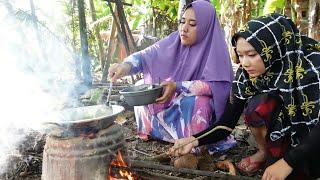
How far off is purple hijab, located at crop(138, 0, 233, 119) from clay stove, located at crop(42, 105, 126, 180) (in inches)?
47.5

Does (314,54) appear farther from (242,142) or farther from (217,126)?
(242,142)

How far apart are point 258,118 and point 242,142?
3.83ft

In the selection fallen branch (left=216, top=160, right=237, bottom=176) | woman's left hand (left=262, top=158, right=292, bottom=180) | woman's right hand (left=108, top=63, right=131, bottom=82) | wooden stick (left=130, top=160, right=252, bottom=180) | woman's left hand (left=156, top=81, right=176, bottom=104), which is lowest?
fallen branch (left=216, top=160, right=237, bottom=176)

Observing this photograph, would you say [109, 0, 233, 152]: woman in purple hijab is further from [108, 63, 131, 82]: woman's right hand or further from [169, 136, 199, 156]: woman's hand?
[169, 136, 199, 156]: woman's hand

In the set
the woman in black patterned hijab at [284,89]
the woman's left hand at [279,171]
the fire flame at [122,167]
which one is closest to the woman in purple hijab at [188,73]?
the woman in black patterned hijab at [284,89]

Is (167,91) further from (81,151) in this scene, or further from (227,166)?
(81,151)

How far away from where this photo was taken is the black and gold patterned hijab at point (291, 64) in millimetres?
2178

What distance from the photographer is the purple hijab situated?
3178mm

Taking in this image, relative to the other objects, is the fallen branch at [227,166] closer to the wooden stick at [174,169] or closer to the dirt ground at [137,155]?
the dirt ground at [137,155]

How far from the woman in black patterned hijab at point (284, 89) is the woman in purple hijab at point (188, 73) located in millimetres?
637

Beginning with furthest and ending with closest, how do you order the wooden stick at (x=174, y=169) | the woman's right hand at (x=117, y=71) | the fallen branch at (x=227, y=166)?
the woman's right hand at (x=117, y=71)
the fallen branch at (x=227, y=166)
the wooden stick at (x=174, y=169)

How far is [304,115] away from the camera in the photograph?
224 centimetres

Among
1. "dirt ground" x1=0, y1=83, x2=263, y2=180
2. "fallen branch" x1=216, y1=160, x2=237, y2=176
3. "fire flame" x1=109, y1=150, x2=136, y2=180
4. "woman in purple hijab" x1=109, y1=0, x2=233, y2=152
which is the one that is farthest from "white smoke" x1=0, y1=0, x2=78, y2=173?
"fallen branch" x1=216, y1=160, x2=237, y2=176

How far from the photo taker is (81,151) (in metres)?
2.20
